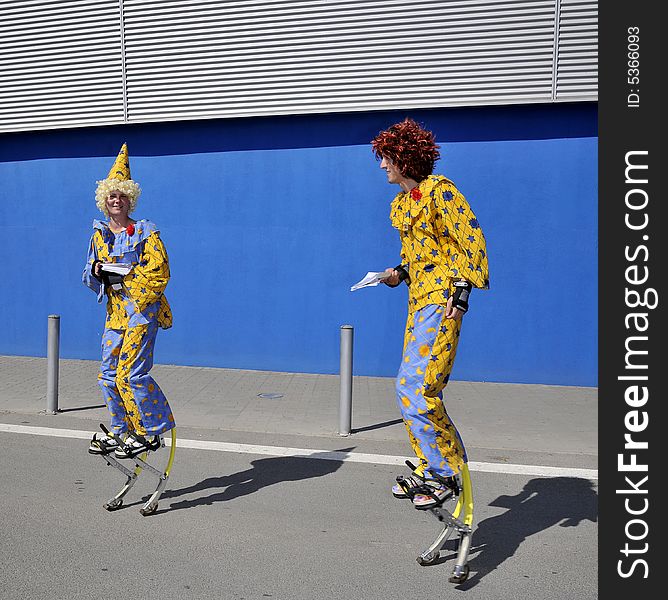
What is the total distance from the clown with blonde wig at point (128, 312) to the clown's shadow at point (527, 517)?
6.15 ft

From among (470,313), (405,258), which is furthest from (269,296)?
(405,258)

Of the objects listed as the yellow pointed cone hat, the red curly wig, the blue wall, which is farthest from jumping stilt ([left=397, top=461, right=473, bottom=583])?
the blue wall

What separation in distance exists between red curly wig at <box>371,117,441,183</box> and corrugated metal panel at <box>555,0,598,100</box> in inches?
222

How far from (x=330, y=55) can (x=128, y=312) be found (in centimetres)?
583

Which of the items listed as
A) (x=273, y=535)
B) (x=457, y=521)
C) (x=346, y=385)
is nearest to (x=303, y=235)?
(x=346, y=385)

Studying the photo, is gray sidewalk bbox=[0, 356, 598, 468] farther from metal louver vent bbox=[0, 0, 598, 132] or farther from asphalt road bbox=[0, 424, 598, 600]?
metal louver vent bbox=[0, 0, 598, 132]

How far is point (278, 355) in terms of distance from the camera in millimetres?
10438

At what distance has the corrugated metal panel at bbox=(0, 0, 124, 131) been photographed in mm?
10617

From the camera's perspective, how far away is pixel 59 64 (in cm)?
1086

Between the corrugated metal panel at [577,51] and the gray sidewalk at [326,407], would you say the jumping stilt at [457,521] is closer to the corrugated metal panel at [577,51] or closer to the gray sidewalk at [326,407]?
the gray sidewalk at [326,407]

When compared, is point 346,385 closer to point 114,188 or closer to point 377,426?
point 377,426

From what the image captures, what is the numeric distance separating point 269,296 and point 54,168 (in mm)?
3447

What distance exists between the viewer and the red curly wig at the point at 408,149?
13.5ft
